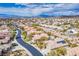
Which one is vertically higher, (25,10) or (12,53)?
(25,10)

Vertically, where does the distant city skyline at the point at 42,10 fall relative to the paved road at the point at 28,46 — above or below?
above

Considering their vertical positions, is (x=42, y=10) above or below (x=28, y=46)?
above

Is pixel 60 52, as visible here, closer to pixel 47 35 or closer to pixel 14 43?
pixel 47 35

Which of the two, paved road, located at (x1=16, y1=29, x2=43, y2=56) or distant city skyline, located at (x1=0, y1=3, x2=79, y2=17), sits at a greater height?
distant city skyline, located at (x1=0, y1=3, x2=79, y2=17)

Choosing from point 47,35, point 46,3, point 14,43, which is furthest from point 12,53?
point 46,3

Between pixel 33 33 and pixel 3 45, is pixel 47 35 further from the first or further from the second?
pixel 3 45

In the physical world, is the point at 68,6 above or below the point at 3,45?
above

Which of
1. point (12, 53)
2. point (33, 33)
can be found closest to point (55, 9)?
point (33, 33)
